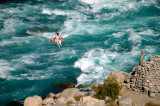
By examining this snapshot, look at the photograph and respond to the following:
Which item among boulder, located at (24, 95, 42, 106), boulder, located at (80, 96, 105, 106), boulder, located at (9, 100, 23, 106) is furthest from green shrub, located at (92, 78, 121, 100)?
boulder, located at (9, 100, 23, 106)

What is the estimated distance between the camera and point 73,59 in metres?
16.7

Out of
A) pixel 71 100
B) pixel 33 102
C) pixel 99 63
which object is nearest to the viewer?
pixel 71 100

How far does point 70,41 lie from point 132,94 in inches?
415

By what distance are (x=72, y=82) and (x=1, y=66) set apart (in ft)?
19.6

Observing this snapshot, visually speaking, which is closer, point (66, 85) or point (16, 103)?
point (16, 103)

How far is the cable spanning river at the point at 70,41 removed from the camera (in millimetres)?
14289

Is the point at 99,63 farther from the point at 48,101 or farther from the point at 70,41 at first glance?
the point at 48,101

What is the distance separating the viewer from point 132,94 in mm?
9711

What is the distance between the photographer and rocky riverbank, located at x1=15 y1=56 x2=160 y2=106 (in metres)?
9.03

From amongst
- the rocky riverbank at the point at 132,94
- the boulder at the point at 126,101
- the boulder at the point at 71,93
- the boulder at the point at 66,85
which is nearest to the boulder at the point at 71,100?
the rocky riverbank at the point at 132,94

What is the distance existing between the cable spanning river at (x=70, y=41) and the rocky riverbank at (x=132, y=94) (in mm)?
2949

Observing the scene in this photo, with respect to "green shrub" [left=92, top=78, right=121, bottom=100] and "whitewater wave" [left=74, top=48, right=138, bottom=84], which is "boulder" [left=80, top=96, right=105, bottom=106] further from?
"whitewater wave" [left=74, top=48, right=138, bottom=84]

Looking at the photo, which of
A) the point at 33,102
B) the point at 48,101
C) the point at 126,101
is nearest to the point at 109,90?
the point at 126,101

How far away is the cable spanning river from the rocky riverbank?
295 cm
